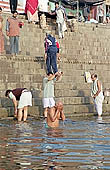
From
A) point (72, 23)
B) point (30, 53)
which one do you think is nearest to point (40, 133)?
point (30, 53)

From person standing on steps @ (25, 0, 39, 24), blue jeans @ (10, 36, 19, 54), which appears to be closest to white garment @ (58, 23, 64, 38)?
person standing on steps @ (25, 0, 39, 24)

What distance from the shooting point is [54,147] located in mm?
7688

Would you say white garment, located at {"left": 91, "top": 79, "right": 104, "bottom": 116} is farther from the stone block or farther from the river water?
the river water

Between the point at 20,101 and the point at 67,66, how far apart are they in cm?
564

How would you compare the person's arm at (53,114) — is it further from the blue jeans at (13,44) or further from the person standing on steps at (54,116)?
the blue jeans at (13,44)

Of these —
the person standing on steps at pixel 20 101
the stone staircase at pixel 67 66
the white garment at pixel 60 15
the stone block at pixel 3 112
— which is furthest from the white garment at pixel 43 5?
the stone block at pixel 3 112

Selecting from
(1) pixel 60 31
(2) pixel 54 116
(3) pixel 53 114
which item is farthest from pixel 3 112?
(1) pixel 60 31

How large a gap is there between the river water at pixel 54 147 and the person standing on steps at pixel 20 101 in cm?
132

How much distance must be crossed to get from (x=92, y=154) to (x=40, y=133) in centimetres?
290

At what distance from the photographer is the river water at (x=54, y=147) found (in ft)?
20.4

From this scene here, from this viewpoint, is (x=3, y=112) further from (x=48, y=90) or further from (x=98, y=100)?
(x=98, y=100)

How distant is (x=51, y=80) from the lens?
12742mm

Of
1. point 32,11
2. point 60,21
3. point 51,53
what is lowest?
point 51,53

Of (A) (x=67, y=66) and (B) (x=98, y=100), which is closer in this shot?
(B) (x=98, y=100)
